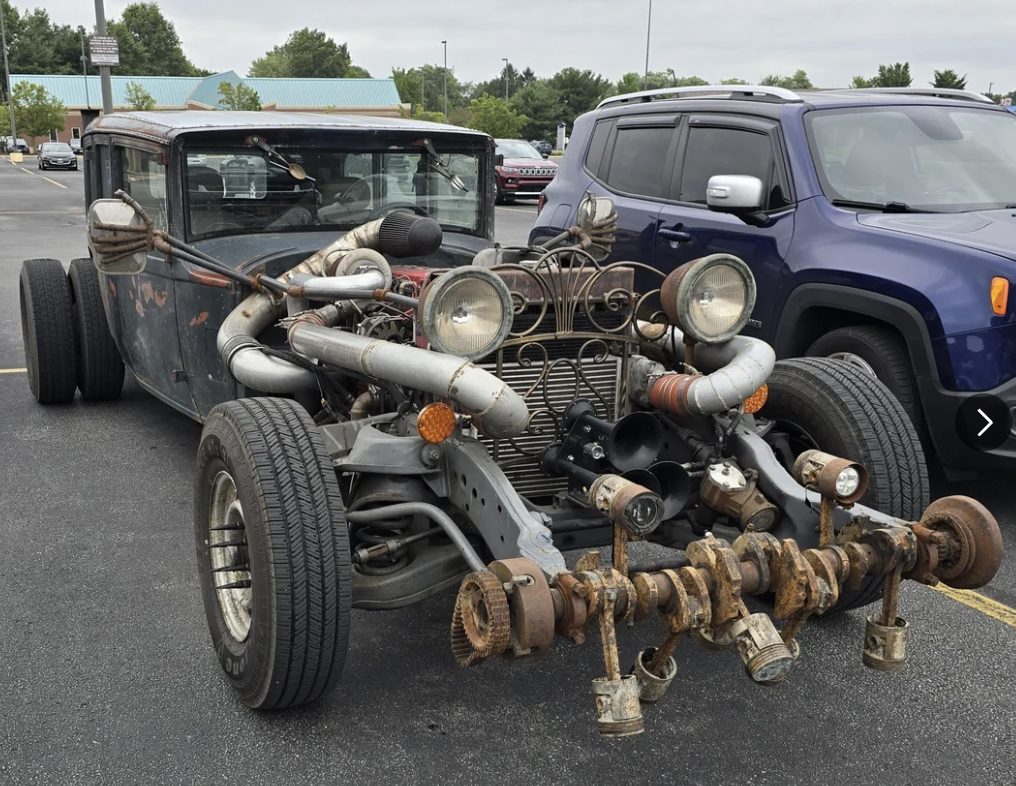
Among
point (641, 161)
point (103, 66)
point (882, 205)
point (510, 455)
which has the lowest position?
point (510, 455)

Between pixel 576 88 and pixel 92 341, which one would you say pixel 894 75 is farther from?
pixel 92 341

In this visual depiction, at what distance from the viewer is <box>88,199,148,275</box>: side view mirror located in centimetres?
379

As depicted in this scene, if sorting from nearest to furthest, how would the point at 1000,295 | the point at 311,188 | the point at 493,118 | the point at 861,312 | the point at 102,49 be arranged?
the point at 1000,295 < the point at 311,188 < the point at 861,312 < the point at 102,49 < the point at 493,118

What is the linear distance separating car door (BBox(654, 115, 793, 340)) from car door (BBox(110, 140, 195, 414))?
2.85 meters

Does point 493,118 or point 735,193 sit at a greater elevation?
point 493,118

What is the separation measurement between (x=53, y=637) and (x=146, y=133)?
2415 millimetres

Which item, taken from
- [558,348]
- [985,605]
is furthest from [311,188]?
[985,605]

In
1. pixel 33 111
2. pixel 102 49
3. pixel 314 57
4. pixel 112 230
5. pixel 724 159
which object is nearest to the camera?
pixel 112 230

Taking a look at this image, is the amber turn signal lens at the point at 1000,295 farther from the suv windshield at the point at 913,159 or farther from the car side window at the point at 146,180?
the car side window at the point at 146,180

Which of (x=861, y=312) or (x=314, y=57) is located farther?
(x=314, y=57)

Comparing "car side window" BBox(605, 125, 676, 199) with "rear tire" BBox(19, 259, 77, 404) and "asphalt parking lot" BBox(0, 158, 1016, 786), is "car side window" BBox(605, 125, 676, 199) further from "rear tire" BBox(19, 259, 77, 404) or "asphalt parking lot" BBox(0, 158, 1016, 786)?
"rear tire" BBox(19, 259, 77, 404)

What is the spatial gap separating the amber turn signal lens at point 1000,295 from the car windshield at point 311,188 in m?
2.55

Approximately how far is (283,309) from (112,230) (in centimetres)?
75

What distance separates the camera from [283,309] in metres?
4.27
